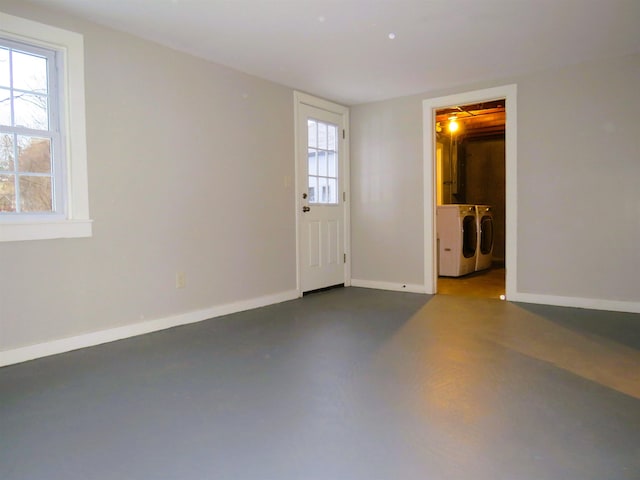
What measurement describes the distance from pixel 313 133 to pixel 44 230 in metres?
2.88

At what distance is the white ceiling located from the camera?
2.67 metres

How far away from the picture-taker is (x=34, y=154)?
8.75 feet

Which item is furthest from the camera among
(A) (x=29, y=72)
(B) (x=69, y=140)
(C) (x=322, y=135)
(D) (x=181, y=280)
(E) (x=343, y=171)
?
(E) (x=343, y=171)

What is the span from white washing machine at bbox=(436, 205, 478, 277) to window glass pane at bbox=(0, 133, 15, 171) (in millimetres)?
4709

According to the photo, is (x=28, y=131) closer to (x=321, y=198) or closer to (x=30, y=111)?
(x=30, y=111)

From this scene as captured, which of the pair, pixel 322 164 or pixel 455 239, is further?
pixel 455 239

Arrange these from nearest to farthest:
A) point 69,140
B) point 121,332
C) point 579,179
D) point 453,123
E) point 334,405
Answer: point 334,405
point 69,140
point 121,332
point 579,179
point 453,123

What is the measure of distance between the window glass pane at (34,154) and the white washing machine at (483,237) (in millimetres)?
5239

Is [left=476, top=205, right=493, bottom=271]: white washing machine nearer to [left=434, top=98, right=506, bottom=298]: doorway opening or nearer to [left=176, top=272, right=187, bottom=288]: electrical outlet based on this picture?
[left=434, top=98, right=506, bottom=298]: doorway opening

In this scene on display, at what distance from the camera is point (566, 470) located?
1416mm

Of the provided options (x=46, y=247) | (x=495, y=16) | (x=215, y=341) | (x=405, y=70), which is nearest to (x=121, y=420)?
(x=215, y=341)

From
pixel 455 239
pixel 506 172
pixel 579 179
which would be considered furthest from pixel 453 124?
pixel 579 179

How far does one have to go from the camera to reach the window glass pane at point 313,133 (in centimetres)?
471

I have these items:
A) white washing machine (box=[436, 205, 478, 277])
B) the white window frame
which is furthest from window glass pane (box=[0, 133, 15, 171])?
white washing machine (box=[436, 205, 478, 277])
